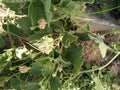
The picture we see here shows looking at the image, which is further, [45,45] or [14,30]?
[14,30]

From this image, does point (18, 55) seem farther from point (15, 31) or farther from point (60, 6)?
point (60, 6)

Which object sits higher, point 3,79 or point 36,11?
point 36,11

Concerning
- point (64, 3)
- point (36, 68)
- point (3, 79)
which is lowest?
point (3, 79)

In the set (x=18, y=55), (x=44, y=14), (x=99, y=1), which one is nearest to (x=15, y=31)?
(x=18, y=55)

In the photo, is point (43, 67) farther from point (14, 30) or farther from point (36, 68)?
point (14, 30)

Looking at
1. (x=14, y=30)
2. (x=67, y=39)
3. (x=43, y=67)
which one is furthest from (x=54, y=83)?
(x=14, y=30)
